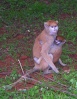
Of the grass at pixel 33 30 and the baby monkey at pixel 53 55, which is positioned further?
the baby monkey at pixel 53 55

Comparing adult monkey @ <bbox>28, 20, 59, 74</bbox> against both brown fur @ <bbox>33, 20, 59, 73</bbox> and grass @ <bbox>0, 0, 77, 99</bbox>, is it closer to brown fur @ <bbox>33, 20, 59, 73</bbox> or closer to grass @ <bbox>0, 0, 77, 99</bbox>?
brown fur @ <bbox>33, 20, 59, 73</bbox>

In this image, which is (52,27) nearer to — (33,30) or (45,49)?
(45,49)

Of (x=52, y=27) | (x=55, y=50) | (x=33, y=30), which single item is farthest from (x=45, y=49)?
(x=33, y=30)

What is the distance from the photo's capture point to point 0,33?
10570 millimetres

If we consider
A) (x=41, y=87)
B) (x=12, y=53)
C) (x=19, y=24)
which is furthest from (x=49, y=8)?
(x=41, y=87)

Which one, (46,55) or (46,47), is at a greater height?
(46,47)

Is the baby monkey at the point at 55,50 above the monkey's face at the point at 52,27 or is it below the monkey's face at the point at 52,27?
below

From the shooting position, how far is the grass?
702cm

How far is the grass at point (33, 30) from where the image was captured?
23.0ft

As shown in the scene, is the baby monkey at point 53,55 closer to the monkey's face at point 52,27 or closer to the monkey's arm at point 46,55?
the monkey's arm at point 46,55

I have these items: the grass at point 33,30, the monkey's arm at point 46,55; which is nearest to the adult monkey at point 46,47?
the monkey's arm at point 46,55

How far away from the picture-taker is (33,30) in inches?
423

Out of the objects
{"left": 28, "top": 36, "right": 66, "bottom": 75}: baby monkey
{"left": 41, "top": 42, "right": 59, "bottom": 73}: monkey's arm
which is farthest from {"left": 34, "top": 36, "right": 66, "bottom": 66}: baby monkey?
{"left": 41, "top": 42, "right": 59, "bottom": 73}: monkey's arm

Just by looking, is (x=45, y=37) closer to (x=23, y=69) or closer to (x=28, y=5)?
(x=23, y=69)
